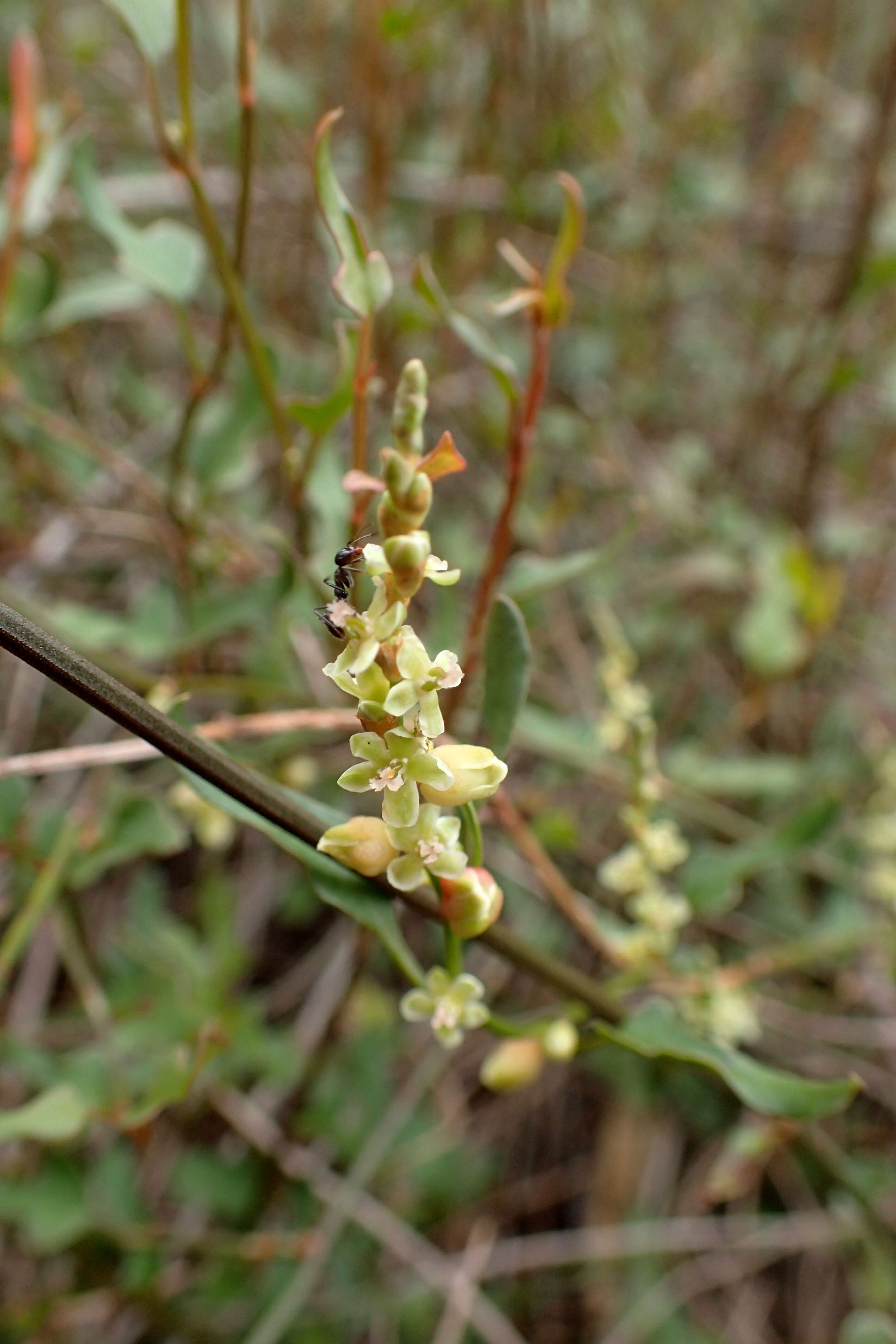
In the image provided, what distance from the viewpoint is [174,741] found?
43 cm

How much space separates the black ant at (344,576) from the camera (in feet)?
1.74

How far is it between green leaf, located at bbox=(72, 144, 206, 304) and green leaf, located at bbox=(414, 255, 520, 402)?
267 millimetres

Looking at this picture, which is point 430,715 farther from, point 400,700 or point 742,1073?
point 742,1073

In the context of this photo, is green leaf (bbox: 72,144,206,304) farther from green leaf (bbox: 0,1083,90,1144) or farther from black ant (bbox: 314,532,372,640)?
green leaf (bbox: 0,1083,90,1144)

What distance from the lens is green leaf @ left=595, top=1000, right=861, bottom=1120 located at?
0.53 meters

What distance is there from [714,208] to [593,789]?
1.05m

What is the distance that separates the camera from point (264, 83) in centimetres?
147

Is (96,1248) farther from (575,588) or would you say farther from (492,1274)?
(575,588)

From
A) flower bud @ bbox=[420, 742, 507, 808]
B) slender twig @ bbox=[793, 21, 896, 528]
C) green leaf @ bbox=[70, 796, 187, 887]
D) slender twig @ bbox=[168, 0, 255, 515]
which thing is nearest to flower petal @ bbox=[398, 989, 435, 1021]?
flower bud @ bbox=[420, 742, 507, 808]

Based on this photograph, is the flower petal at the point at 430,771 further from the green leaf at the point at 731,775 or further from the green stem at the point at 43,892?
the green leaf at the point at 731,775

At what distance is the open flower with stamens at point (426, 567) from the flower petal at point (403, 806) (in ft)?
0.28

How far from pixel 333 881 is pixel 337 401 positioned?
0.36m

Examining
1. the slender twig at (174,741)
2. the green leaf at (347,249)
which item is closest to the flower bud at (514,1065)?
the slender twig at (174,741)

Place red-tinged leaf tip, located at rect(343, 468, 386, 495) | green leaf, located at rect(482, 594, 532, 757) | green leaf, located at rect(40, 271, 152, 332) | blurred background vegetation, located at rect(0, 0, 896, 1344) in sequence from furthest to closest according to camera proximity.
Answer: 1. green leaf, located at rect(40, 271, 152, 332)
2. blurred background vegetation, located at rect(0, 0, 896, 1344)
3. green leaf, located at rect(482, 594, 532, 757)
4. red-tinged leaf tip, located at rect(343, 468, 386, 495)
